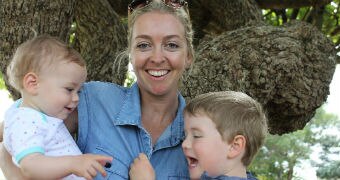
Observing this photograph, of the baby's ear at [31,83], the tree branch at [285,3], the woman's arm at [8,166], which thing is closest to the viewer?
the baby's ear at [31,83]

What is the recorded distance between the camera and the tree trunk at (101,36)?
4590 mm

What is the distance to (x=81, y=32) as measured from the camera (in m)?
4.85

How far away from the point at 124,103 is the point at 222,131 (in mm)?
606

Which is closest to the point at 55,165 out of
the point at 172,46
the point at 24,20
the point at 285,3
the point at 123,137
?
the point at 123,137

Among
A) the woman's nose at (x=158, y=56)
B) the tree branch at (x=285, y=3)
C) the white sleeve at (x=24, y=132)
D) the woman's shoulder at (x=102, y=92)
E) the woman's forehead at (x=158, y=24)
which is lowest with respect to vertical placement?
the white sleeve at (x=24, y=132)

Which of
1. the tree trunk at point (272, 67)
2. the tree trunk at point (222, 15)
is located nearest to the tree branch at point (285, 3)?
the tree trunk at point (222, 15)

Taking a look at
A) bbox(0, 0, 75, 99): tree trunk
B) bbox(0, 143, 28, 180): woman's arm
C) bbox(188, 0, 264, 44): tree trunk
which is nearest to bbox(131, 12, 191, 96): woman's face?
bbox(0, 143, 28, 180): woman's arm

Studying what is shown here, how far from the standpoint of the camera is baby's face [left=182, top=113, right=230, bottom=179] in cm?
259

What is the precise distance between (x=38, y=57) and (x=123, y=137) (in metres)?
0.60

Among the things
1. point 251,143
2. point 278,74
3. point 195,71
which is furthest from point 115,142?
point 278,74

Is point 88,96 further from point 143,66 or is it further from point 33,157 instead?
point 33,157

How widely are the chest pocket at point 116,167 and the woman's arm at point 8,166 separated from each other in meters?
0.39

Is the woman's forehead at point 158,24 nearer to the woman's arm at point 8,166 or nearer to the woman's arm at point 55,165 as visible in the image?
the woman's arm at point 55,165

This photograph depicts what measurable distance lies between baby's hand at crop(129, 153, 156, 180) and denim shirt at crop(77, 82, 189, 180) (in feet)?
0.22
